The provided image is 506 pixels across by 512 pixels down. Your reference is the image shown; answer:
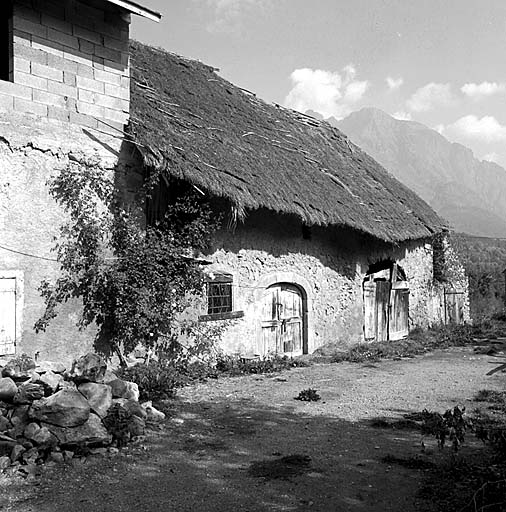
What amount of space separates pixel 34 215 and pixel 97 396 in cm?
276

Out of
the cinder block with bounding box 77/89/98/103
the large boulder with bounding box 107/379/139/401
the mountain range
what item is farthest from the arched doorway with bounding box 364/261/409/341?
the mountain range

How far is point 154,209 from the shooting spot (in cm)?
822

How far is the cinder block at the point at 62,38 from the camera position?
7.21 m

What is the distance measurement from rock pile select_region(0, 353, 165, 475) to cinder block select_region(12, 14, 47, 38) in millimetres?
4125

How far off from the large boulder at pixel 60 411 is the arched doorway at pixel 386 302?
8621mm

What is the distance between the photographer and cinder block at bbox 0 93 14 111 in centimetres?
670

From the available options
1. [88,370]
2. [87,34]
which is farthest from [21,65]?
Result: [88,370]

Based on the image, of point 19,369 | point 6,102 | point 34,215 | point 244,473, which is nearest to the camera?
point 244,473

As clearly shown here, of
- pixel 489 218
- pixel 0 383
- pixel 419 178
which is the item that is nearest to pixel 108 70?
pixel 0 383

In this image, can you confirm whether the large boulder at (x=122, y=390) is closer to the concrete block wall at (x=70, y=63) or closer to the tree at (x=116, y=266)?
the tree at (x=116, y=266)

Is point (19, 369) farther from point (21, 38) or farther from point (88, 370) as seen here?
point (21, 38)

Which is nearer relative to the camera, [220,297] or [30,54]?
[30,54]

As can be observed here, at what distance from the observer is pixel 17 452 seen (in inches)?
180

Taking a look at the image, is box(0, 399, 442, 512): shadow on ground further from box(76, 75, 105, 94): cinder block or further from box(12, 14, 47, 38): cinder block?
box(12, 14, 47, 38): cinder block
